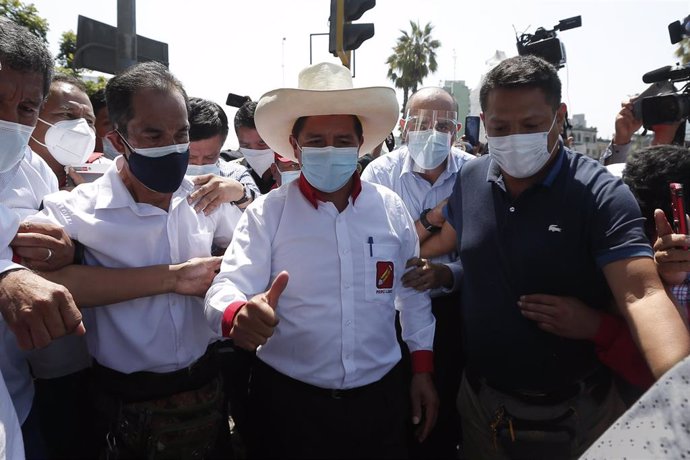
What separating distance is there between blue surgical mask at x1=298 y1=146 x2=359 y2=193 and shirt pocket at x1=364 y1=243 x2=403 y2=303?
316mm

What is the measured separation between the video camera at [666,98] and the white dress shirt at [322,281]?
2202 millimetres

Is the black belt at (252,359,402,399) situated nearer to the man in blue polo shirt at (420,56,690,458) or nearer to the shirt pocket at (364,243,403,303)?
the shirt pocket at (364,243,403,303)

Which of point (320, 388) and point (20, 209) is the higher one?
point (20, 209)

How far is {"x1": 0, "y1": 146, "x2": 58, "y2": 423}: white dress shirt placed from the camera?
1880 mm

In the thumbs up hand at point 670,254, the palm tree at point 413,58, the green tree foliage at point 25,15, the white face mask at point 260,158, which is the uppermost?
the palm tree at point 413,58

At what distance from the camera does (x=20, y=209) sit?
2.11 metres

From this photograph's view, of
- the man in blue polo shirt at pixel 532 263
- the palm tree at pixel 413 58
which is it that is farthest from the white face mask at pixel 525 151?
the palm tree at pixel 413 58

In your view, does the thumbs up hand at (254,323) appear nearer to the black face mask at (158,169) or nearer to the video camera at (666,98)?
the black face mask at (158,169)

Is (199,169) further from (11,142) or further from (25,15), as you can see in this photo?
(25,15)

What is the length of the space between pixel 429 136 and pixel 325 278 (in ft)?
6.03

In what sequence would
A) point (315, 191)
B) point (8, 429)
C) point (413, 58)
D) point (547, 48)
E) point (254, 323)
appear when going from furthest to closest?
1. point (413, 58)
2. point (547, 48)
3. point (315, 191)
4. point (254, 323)
5. point (8, 429)

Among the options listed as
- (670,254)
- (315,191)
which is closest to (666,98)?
(670,254)

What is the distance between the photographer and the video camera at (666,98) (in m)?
3.05

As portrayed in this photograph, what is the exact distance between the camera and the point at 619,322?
6.36ft
